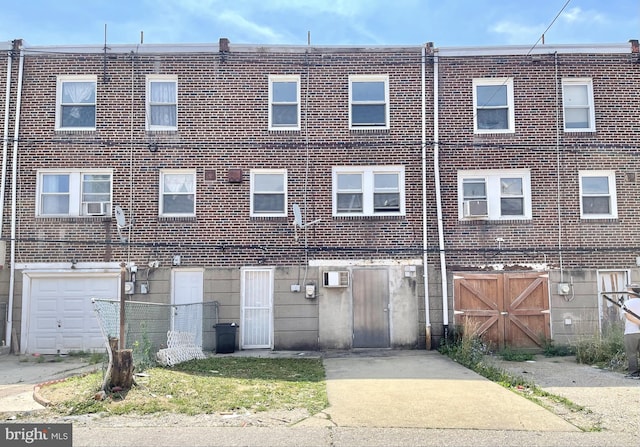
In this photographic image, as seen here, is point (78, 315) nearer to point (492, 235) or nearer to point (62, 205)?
point (62, 205)

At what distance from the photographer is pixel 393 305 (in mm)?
14500

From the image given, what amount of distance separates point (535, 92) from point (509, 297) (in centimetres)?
572

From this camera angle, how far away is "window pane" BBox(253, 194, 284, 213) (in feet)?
48.9

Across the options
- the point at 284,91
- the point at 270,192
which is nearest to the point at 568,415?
the point at 270,192

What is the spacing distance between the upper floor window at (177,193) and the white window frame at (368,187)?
3.86 m

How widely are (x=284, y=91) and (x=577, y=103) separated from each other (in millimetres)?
8215

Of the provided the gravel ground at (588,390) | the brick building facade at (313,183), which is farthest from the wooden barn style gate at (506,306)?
the gravel ground at (588,390)

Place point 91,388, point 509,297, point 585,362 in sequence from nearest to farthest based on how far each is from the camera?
point 91,388, point 585,362, point 509,297

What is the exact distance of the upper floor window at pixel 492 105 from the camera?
15.2 m

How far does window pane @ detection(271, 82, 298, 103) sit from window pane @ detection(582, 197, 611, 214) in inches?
335

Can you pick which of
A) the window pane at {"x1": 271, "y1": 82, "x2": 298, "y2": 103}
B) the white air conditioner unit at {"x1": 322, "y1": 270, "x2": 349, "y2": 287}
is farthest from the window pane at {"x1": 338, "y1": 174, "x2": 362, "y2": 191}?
the window pane at {"x1": 271, "y1": 82, "x2": 298, "y2": 103}

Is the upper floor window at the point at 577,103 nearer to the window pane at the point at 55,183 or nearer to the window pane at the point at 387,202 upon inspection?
the window pane at the point at 387,202

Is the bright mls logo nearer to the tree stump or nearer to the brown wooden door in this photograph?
the tree stump

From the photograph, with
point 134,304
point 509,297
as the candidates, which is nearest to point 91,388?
point 134,304
